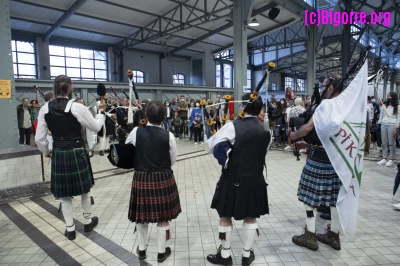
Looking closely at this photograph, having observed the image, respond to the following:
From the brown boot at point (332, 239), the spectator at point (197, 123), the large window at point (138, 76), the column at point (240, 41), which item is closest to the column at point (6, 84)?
the brown boot at point (332, 239)

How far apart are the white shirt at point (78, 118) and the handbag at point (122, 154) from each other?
1.94 feet

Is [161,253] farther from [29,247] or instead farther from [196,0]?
[196,0]

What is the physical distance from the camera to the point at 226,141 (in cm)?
198

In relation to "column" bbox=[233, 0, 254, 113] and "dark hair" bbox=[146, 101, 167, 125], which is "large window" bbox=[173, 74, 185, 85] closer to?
"column" bbox=[233, 0, 254, 113]

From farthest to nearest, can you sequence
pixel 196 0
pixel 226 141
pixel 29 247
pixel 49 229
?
pixel 196 0
pixel 49 229
pixel 29 247
pixel 226 141

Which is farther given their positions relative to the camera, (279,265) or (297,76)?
(297,76)

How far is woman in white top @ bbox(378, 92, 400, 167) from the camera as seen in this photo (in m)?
5.18

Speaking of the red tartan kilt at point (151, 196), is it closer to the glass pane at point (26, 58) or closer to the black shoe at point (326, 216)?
the black shoe at point (326, 216)

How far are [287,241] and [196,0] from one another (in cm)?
1060

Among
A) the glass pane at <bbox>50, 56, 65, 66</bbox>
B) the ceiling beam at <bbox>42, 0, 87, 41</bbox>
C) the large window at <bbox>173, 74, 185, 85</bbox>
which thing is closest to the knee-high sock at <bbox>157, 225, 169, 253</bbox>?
the ceiling beam at <bbox>42, 0, 87, 41</bbox>

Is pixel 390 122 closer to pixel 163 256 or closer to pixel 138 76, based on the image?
pixel 163 256

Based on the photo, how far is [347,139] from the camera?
2.15 m

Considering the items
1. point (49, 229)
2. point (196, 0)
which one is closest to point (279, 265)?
point (49, 229)

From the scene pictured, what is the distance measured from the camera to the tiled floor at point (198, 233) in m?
2.34
